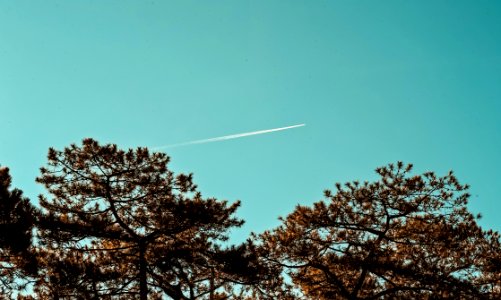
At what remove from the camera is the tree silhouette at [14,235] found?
959 cm

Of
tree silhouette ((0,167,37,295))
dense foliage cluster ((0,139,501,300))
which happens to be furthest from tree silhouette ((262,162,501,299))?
tree silhouette ((0,167,37,295))

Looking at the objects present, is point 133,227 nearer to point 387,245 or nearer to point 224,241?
point 224,241

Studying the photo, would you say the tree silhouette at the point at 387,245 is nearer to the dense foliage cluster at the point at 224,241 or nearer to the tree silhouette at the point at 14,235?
the dense foliage cluster at the point at 224,241

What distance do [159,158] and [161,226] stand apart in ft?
7.94

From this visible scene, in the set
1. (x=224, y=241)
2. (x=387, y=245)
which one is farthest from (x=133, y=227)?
(x=387, y=245)

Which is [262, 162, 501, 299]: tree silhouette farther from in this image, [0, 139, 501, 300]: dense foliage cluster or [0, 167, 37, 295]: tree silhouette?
[0, 167, 37, 295]: tree silhouette

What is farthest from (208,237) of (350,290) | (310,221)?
(350,290)

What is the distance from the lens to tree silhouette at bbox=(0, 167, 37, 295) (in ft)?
31.4

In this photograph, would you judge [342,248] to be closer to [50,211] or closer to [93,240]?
[93,240]

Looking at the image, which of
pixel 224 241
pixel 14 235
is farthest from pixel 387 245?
pixel 14 235

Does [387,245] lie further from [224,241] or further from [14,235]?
[14,235]

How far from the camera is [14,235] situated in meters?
9.60

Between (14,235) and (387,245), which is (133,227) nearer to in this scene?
(14,235)

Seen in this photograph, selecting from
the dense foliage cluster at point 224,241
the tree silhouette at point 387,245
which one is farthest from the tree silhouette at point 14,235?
the tree silhouette at point 387,245
